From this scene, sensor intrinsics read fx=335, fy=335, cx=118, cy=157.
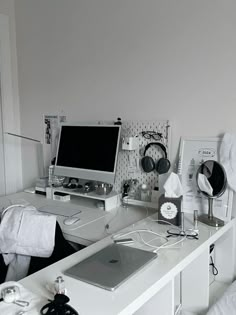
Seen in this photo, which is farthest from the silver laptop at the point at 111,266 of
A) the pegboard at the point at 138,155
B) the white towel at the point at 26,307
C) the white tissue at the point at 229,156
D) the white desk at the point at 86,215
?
the pegboard at the point at 138,155

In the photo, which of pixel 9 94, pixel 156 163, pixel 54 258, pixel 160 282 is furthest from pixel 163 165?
pixel 9 94

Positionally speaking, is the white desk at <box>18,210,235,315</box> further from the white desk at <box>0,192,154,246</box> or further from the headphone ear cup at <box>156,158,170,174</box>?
the headphone ear cup at <box>156,158,170,174</box>

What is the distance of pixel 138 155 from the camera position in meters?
2.19

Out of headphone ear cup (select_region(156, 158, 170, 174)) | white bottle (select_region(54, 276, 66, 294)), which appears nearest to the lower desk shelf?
headphone ear cup (select_region(156, 158, 170, 174))

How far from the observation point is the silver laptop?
1121 mm

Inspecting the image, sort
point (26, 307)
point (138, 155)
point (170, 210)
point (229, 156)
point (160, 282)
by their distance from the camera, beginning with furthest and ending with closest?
1. point (138, 155)
2. point (229, 156)
3. point (170, 210)
4. point (160, 282)
5. point (26, 307)

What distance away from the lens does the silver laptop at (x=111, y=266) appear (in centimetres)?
112

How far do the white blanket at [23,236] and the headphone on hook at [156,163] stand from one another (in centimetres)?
80

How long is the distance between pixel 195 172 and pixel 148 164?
0.30m

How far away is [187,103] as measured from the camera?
1.97 meters

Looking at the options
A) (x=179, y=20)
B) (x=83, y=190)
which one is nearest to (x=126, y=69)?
(x=179, y=20)

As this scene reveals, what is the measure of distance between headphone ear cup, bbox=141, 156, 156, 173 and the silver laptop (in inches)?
30.3

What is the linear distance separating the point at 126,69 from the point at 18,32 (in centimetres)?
122

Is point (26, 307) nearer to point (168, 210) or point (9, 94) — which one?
point (168, 210)
